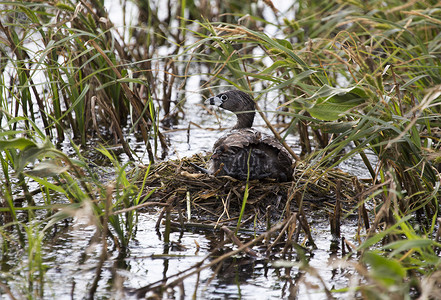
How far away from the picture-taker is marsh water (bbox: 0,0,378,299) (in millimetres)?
3100

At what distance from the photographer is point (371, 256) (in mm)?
2676

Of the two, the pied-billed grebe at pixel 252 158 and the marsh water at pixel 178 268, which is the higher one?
the pied-billed grebe at pixel 252 158

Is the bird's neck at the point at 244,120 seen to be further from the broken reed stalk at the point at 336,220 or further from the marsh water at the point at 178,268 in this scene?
the broken reed stalk at the point at 336,220

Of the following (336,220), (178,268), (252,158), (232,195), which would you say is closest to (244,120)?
(252,158)

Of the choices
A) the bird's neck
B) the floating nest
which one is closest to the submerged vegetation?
the floating nest

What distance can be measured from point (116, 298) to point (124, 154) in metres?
2.74

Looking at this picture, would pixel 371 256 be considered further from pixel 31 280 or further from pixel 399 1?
pixel 399 1

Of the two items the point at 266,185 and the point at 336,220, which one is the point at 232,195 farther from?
the point at 336,220

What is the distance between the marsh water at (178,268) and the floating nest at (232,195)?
23cm

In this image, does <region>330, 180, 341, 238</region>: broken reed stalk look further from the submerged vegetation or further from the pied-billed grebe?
the pied-billed grebe

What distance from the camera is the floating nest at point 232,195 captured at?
4.27m

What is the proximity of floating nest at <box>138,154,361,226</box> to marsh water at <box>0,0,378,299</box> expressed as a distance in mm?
230

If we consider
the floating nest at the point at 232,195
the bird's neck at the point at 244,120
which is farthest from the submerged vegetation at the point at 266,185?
the bird's neck at the point at 244,120

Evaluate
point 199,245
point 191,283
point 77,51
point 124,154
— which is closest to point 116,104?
point 124,154
